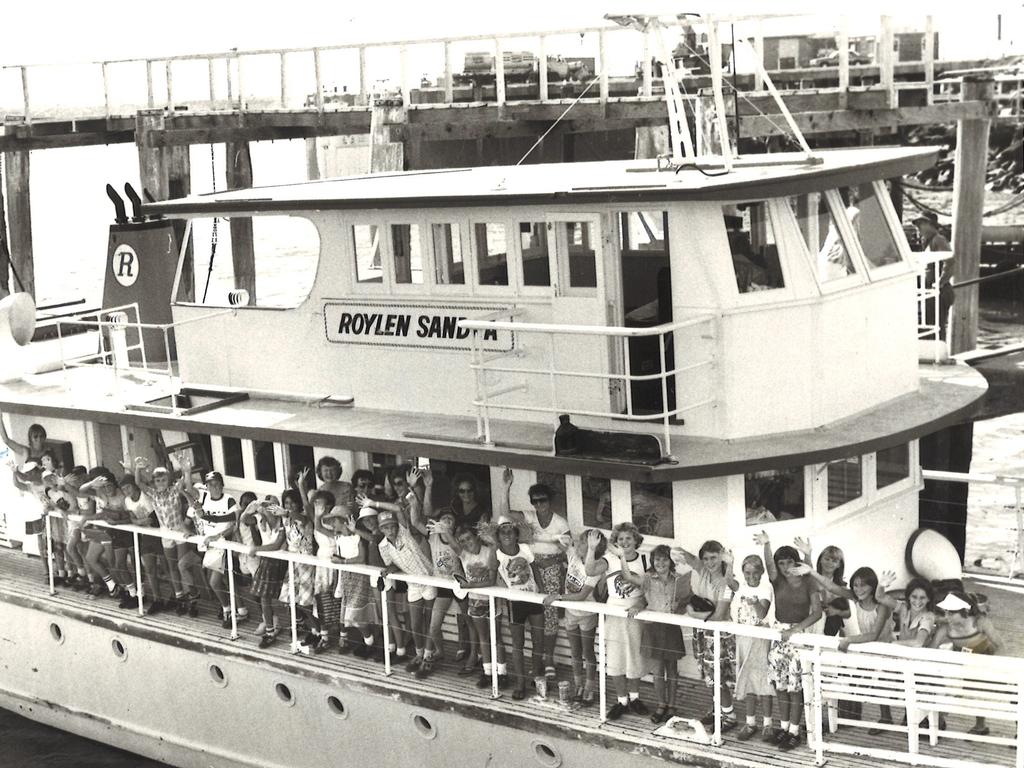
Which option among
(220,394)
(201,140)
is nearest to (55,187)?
(201,140)

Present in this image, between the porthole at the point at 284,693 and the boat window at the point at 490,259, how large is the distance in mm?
3907

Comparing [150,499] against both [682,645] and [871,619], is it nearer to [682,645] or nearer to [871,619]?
[682,645]

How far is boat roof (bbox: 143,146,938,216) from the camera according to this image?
11.8m

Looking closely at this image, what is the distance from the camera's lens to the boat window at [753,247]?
1201 centimetres

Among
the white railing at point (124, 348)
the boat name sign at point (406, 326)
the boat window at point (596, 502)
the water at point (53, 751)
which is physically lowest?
the water at point (53, 751)

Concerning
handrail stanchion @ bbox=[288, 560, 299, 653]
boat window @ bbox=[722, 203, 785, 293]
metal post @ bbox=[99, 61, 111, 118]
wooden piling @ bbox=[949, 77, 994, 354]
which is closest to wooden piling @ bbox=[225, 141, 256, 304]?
metal post @ bbox=[99, 61, 111, 118]

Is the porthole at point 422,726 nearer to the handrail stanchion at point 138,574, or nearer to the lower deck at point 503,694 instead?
the lower deck at point 503,694

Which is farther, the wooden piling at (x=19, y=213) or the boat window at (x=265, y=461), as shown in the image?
the wooden piling at (x=19, y=213)

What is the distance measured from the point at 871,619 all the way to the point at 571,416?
301 centimetres

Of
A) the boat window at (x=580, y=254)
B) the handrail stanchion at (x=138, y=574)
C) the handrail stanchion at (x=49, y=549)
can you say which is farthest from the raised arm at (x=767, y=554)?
the handrail stanchion at (x=49, y=549)

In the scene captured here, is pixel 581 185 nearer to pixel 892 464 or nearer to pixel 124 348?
pixel 892 464

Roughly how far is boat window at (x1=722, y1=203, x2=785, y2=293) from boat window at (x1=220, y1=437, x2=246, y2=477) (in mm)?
5276

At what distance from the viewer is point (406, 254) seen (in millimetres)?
13508

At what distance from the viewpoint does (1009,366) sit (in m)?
17.8
